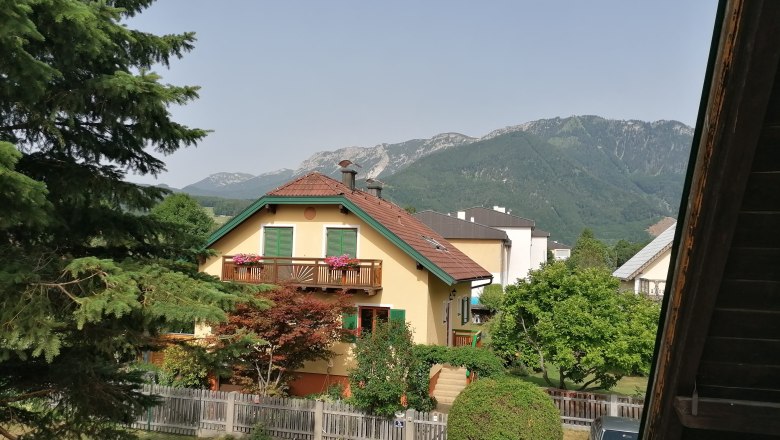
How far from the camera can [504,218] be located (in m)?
78.5

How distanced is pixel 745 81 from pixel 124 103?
8541 mm

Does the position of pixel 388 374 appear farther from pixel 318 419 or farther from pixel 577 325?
pixel 577 325

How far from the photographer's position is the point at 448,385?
62.3 feet

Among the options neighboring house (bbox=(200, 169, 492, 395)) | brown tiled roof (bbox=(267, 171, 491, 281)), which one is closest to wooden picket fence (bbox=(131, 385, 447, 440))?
neighboring house (bbox=(200, 169, 492, 395))

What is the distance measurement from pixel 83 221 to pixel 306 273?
1034 centimetres

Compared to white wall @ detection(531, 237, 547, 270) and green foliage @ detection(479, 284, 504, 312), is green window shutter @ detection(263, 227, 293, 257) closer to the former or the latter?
green foliage @ detection(479, 284, 504, 312)

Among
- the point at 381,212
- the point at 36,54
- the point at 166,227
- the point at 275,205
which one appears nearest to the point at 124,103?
the point at 36,54

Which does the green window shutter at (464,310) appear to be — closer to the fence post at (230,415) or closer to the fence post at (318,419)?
the fence post at (318,419)

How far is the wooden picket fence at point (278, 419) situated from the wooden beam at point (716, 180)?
1164 centimetres

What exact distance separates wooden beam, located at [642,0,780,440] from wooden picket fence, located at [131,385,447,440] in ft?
→ 38.2

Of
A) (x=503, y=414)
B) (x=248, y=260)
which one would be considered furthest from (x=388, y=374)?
(x=248, y=260)

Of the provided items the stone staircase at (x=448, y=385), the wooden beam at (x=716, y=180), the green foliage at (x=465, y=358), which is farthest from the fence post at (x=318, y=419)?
the wooden beam at (x=716, y=180)

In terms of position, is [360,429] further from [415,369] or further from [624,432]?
[624,432]

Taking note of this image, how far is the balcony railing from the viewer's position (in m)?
18.3
